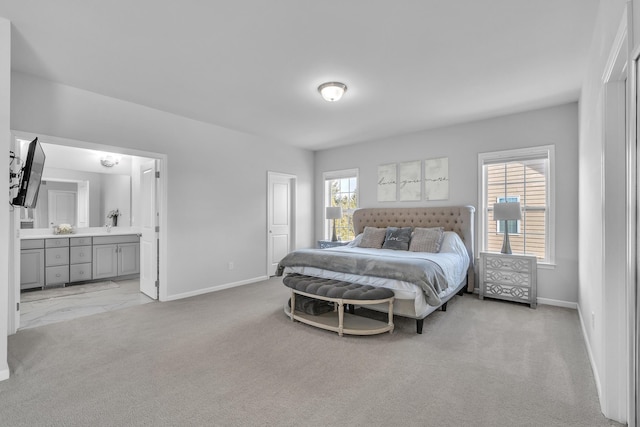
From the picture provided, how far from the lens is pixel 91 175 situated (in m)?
5.91

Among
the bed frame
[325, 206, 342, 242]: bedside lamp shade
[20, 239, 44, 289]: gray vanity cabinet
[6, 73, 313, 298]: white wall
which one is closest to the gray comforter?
the bed frame

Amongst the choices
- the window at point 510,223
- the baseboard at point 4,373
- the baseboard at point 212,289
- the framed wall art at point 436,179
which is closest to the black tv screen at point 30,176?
the baseboard at point 4,373

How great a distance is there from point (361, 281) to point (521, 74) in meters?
2.71

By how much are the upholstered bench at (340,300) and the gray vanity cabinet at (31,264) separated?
13.7 ft

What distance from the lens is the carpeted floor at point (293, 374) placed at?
1817mm

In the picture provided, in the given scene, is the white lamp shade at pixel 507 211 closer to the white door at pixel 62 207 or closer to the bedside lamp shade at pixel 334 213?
the bedside lamp shade at pixel 334 213

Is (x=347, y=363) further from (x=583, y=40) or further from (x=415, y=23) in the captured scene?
(x=583, y=40)

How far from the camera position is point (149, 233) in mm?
4445

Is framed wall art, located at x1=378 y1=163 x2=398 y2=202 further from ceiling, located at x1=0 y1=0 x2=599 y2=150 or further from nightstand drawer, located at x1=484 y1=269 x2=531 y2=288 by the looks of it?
nightstand drawer, located at x1=484 y1=269 x2=531 y2=288

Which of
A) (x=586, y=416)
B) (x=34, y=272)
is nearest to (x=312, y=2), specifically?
(x=586, y=416)

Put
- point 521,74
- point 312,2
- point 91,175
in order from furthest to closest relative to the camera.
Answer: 1. point 91,175
2. point 521,74
3. point 312,2

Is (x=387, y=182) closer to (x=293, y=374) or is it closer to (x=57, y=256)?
(x=293, y=374)

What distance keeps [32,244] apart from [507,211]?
6.96 meters

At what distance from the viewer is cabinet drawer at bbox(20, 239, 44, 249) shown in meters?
4.65
